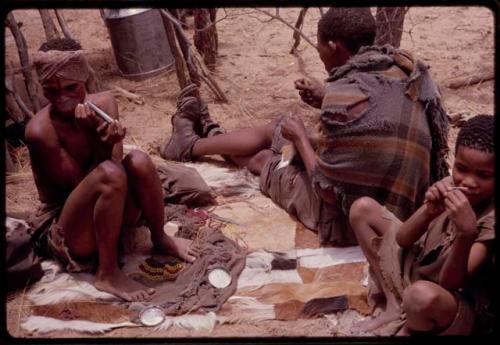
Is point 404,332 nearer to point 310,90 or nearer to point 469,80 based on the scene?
→ point 310,90

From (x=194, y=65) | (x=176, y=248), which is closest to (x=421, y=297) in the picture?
(x=176, y=248)

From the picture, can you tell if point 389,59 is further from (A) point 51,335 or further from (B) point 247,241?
(A) point 51,335

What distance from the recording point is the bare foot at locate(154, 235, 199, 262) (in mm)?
2948

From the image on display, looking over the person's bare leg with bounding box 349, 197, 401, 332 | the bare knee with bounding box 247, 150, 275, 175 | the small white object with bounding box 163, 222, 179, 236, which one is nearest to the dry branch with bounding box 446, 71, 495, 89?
the bare knee with bounding box 247, 150, 275, 175

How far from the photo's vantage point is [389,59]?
2.73 m

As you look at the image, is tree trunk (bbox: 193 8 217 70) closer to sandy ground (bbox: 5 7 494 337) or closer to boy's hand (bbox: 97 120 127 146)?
sandy ground (bbox: 5 7 494 337)

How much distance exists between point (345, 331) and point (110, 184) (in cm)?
116

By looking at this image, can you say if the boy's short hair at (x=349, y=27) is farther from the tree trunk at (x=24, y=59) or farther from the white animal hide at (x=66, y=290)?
the tree trunk at (x=24, y=59)

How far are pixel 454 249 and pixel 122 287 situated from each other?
1.45 m

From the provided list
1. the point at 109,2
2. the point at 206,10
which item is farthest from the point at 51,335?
the point at 206,10

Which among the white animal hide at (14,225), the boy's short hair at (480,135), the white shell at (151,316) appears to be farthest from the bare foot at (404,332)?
the white animal hide at (14,225)

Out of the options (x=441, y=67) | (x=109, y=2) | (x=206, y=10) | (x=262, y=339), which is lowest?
(x=441, y=67)

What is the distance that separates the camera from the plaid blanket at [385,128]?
106 inches

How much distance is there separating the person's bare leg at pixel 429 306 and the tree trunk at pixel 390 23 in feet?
8.42
